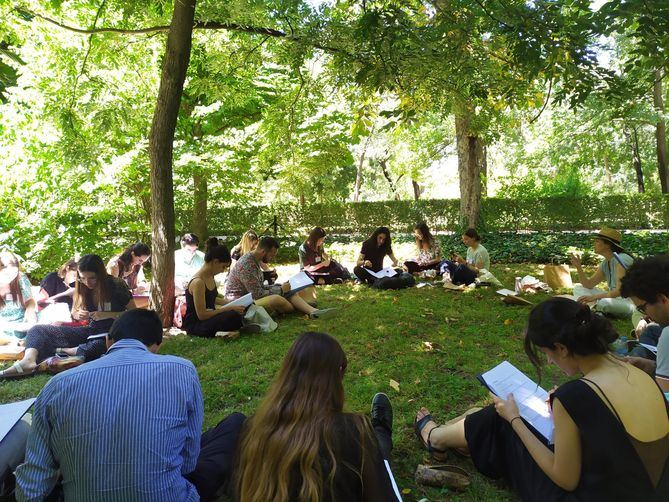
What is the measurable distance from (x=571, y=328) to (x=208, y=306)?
15.1ft

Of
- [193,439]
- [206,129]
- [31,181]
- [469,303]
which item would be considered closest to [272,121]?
[31,181]

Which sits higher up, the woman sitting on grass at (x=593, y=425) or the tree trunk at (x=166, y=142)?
the tree trunk at (x=166, y=142)

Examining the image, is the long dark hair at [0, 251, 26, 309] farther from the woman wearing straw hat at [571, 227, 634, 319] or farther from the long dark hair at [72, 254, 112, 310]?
the woman wearing straw hat at [571, 227, 634, 319]

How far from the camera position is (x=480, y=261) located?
801 centimetres

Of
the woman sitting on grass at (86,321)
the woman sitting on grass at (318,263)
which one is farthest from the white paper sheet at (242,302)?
the woman sitting on grass at (318,263)

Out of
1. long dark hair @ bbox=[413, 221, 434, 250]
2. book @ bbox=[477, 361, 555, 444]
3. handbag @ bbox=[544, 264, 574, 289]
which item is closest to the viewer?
book @ bbox=[477, 361, 555, 444]

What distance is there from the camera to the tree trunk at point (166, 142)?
559 centimetres

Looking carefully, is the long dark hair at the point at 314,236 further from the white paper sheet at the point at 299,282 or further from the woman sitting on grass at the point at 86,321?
the woman sitting on grass at the point at 86,321

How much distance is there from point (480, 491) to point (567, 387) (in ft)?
3.67

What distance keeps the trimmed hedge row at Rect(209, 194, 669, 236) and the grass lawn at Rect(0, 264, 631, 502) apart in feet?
31.7

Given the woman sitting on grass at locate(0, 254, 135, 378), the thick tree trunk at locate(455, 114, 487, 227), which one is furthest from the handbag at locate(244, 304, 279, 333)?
the thick tree trunk at locate(455, 114, 487, 227)

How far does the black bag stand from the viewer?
8070 millimetres

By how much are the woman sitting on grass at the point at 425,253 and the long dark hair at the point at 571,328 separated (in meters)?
6.74

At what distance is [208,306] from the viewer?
575cm
